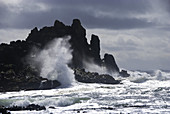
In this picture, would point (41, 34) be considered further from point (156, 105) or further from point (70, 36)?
point (156, 105)

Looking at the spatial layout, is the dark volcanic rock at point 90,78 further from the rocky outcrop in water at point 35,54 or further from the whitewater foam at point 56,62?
the rocky outcrop in water at point 35,54

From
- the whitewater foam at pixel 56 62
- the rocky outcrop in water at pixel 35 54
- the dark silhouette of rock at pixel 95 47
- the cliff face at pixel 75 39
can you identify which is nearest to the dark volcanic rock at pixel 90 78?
the whitewater foam at pixel 56 62

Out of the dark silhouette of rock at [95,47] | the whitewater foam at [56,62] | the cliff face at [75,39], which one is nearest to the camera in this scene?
the whitewater foam at [56,62]

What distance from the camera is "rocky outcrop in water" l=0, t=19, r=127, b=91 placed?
95.8 metres

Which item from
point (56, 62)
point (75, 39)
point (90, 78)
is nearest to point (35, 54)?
point (56, 62)

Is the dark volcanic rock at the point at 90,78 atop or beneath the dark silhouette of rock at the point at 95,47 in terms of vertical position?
beneath

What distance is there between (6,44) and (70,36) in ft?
134

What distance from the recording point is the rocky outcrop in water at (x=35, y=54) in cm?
9584

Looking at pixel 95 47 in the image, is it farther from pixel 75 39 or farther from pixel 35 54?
pixel 35 54

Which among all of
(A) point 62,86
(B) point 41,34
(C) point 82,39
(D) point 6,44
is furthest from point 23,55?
(C) point 82,39

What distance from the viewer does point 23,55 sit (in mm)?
118000

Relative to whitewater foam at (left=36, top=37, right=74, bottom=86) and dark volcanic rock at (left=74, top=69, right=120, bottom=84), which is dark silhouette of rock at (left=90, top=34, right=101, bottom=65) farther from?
dark volcanic rock at (left=74, top=69, right=120, bottom=84)

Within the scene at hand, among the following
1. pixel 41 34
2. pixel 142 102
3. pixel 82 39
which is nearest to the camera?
pixel 142 102

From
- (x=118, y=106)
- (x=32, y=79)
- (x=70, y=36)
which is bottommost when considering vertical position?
(x=118, y=106)
